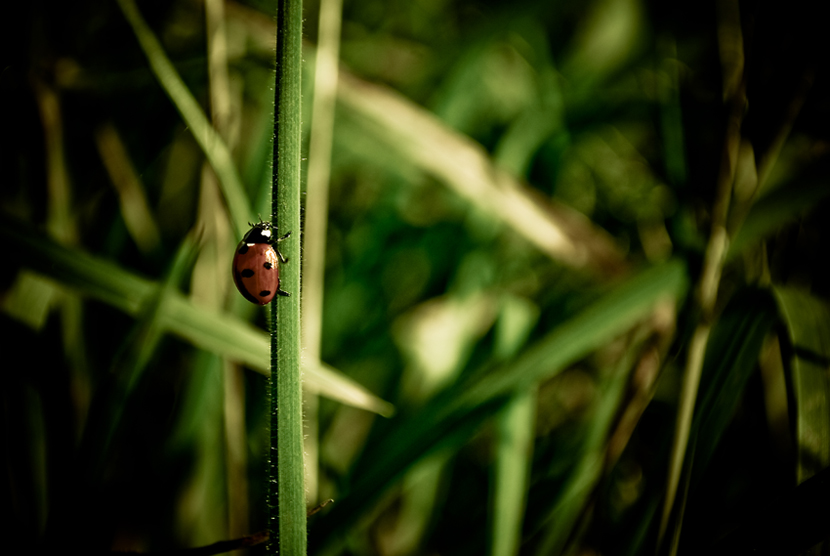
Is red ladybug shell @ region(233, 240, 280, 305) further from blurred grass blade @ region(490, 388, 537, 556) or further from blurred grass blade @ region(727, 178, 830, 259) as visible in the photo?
blurred grass blade @ region(727, 178, 830, 259)

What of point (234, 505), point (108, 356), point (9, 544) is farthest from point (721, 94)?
point (9, 544)

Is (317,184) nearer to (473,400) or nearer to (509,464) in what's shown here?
(473,400)

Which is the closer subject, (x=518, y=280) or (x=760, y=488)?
(x=760, y=488)

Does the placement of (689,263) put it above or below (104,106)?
below

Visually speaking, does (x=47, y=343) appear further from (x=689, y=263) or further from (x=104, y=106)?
(x=689, y=263)

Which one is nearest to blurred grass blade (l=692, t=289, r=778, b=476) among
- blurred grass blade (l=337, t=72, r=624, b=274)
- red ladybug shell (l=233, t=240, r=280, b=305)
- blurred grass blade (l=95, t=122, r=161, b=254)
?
blurred grass blade (l=337, t=72, r=624, b=274)

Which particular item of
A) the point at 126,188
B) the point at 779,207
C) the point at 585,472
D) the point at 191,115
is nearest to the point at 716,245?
the point at 779,207

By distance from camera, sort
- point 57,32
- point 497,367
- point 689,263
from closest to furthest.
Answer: point 497,367, point 689,263, point 57,32
